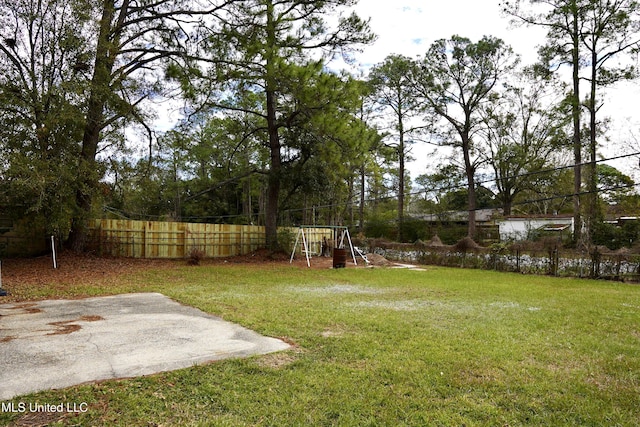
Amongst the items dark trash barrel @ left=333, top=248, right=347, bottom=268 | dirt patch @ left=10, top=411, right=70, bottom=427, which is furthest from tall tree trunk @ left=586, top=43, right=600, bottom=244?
dirt patch @ left=10, top=411, right=70, bottom=427

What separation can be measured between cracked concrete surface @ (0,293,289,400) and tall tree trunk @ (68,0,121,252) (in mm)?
5517

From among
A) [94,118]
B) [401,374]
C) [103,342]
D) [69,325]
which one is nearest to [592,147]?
[401,374]

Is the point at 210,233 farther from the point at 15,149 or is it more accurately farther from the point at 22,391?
the point at 22,391

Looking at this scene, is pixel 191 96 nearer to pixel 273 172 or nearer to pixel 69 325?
pixel 273 172

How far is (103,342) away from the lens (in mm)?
3594

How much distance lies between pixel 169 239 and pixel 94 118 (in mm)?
5063

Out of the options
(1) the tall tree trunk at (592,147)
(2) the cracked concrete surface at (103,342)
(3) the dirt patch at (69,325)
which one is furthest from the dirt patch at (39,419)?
(1) the tall tree trunk at (592,147)

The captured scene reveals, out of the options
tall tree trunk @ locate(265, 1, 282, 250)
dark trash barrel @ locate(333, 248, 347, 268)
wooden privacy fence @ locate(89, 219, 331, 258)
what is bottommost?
dark trash barrel @ locate(333, 248, 347, 268)

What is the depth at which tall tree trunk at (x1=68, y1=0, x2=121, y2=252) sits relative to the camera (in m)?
9.99

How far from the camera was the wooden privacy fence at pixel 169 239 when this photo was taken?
12.7 m

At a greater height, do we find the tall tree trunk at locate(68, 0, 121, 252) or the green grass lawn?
the tall tree trunk at locate(68, 0, 121, 252)

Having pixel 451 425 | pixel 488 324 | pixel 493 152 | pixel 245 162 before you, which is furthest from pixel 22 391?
pixel 493 152

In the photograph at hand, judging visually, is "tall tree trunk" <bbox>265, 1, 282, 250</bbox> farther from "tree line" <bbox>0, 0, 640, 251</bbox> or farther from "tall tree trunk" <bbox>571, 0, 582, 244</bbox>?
"tall tree trunk" <bbox>571, 0, 582, 244</bbox>

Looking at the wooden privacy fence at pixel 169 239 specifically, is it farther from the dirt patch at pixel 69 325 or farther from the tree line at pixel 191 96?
the dirt patch at pixel 69 325
